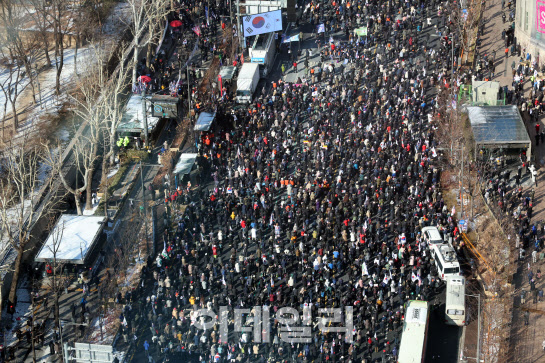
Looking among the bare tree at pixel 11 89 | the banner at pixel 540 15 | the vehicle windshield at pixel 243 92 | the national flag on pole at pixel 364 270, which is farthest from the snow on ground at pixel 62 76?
the banner at pixel 540 15

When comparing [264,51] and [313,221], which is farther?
[264,51]

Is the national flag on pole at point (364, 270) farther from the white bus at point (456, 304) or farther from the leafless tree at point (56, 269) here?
the leafless tree at point (56, 269)

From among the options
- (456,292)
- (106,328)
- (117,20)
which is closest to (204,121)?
(117,20)

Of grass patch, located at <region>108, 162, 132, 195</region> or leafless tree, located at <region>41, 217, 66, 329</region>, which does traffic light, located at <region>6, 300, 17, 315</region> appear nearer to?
leafless tree, located at <region>41, 217, 66, 329</region>

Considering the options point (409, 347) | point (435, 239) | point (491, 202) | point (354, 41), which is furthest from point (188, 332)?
point (354, 41)

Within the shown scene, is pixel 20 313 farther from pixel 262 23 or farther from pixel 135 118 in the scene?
pixel 262 23

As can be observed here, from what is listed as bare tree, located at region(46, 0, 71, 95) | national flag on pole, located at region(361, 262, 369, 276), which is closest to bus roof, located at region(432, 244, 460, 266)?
national flag on pole, located at region(361, 262, 369, 276)
